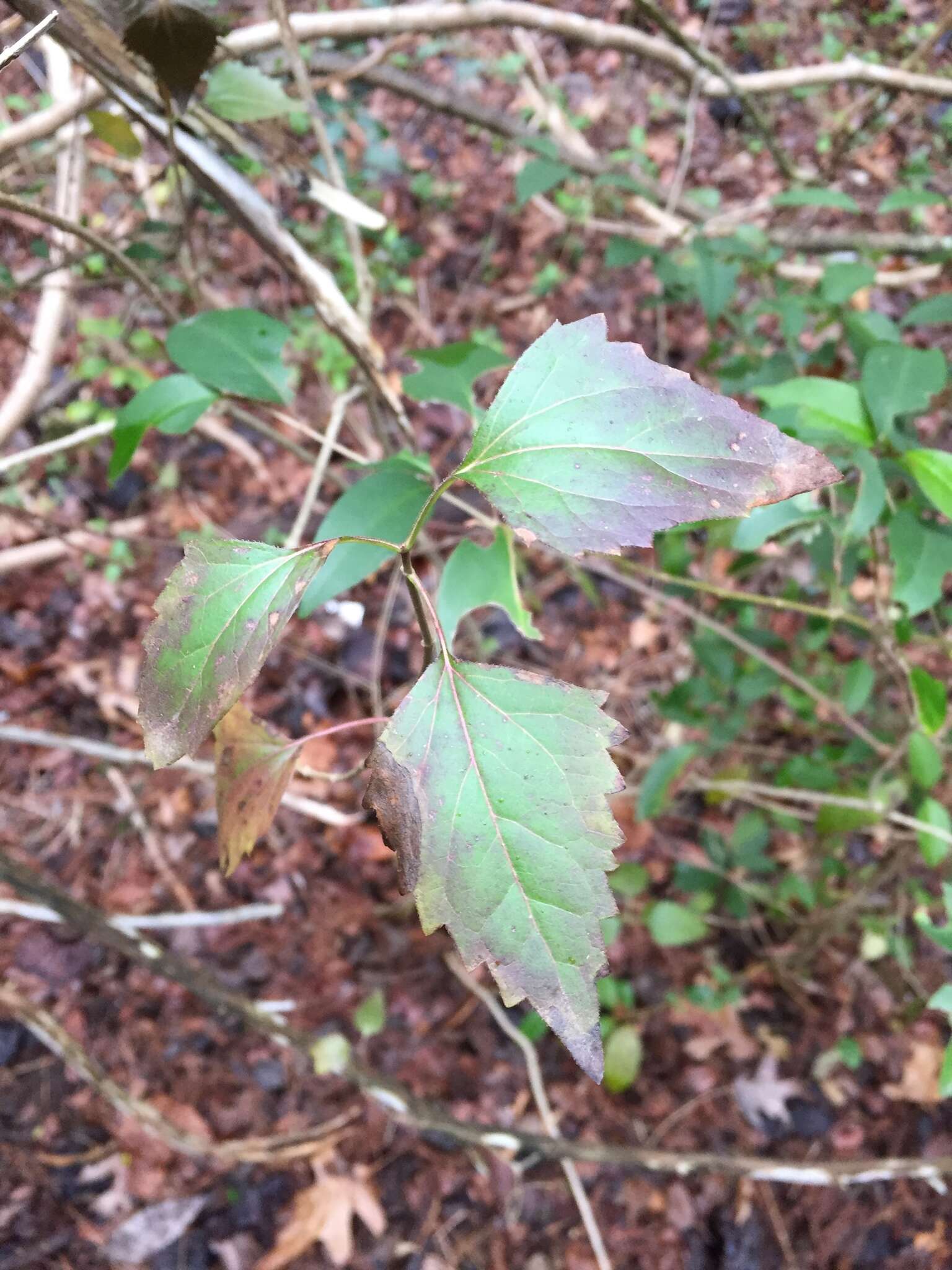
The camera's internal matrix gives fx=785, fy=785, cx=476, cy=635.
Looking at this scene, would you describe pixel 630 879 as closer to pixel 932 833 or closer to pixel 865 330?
pixel 932 833

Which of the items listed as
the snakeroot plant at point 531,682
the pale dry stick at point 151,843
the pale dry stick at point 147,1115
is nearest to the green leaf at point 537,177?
the snakeroot plant at point 531,682

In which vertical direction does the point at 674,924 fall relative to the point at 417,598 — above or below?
below

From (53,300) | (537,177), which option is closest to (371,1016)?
(53,300)

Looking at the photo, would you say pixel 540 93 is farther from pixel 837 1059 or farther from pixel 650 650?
pixel 837 1059

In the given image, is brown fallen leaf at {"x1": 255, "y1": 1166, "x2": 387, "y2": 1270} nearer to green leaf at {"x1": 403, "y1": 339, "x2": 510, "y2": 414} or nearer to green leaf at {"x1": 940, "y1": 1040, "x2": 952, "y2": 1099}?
green leaf at {"x1": 940, "y1": 1040, "x2": 952, "y2": 1099}

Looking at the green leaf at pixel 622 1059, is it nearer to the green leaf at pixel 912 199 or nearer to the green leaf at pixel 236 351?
the green leaf at pixel 236 351

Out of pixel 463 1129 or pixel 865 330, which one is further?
pixel 463 1129

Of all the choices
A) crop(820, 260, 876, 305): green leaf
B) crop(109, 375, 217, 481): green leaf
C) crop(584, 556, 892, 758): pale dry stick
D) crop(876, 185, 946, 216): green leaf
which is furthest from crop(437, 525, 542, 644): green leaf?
crop(876, 185, 946, 216): green leaf

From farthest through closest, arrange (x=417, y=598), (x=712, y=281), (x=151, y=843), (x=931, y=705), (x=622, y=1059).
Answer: (x=151, y=843), (x=622, y=1059), (x=712, y=281), (x=931, y=705), (x=417, y=598)
